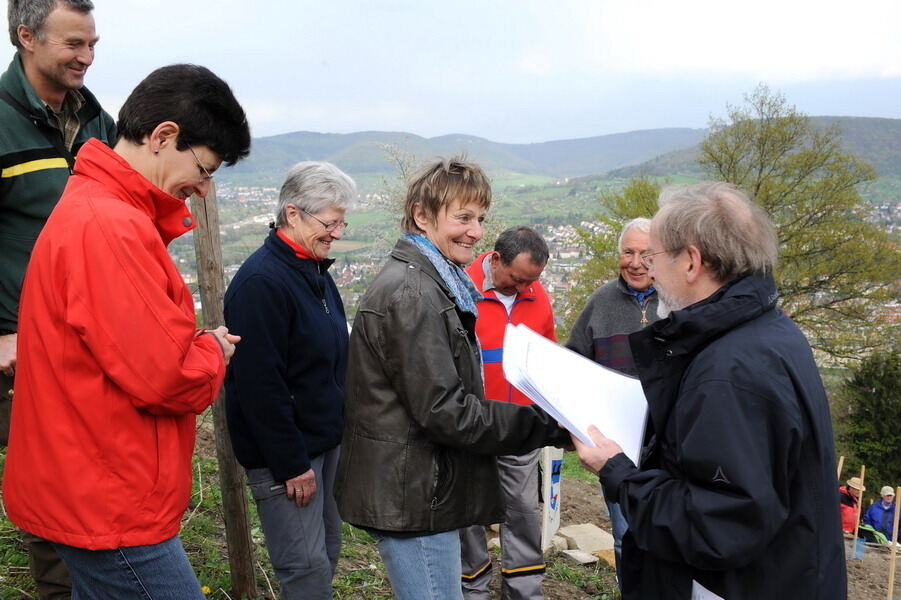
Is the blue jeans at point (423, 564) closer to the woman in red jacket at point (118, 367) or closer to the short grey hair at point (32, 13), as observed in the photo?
the woman in red jacket at point (118, 367)

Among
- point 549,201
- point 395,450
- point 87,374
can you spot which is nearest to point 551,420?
point 395,450

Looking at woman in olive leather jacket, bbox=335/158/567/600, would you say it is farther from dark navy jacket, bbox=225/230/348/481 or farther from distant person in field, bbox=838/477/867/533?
distant person in field, bbox=838/477/867/533

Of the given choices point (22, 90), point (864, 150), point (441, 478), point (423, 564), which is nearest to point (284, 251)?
point (22, 90)

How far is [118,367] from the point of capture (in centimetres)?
172

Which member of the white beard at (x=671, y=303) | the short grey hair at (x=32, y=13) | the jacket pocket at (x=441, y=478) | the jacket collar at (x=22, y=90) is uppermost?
the short grey hair at (x=32, y=13)

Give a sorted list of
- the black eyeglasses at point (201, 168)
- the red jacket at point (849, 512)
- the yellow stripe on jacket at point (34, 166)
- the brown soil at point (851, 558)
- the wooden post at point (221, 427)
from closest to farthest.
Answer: the black eyeglasses at point (201, 168) < the yellow stripe on jacket at point (34, 166) < the wooden post at point (221, 427) < the brown soil at point (851, 558) < the red jacket at point (849, 512)

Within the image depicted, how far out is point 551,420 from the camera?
90.8 inches

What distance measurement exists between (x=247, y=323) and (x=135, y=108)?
1111 mm

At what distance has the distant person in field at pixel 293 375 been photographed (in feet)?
9.34

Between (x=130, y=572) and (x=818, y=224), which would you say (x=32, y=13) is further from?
(x=818, y=224)

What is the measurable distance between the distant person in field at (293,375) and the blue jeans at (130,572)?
94 cm

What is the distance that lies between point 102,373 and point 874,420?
2209 centimetres

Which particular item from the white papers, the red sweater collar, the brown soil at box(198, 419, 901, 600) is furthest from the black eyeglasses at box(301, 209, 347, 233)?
the brown soil at box(198, 419, 901, 600)

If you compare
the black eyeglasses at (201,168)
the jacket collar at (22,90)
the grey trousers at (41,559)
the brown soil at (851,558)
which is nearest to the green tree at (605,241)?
the brown soil at (851,558)
